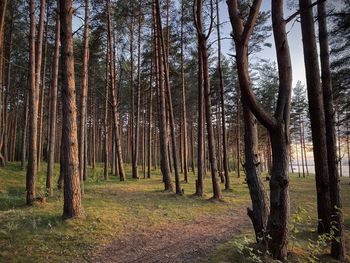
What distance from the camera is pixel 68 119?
311 inches

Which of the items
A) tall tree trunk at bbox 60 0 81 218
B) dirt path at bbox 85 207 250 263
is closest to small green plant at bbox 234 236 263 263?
dirt path at bbox 85 207 250 263

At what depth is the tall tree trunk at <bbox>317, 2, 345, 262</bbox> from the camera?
620 cm

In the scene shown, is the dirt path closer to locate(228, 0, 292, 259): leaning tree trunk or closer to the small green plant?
the small green plant

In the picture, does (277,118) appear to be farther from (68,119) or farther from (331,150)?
(68,119)

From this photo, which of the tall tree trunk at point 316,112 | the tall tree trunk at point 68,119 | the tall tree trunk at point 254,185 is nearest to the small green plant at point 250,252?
the tall tree trunk at point 254,185

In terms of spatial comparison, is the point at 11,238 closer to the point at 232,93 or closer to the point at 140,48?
the point at 140,48

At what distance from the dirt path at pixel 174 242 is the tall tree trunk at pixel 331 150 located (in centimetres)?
249

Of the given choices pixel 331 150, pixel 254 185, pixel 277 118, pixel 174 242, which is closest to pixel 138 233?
pixel 174 242

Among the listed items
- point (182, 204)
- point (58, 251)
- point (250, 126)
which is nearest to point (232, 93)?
point (182, 204)

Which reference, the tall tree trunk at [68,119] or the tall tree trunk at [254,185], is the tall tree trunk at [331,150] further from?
the tall tree trunk at [68,119]

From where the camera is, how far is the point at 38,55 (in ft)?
34.4

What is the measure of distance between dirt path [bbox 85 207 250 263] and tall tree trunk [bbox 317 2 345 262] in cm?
249

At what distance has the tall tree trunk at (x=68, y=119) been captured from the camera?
25.0ft

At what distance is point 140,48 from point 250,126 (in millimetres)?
15586
